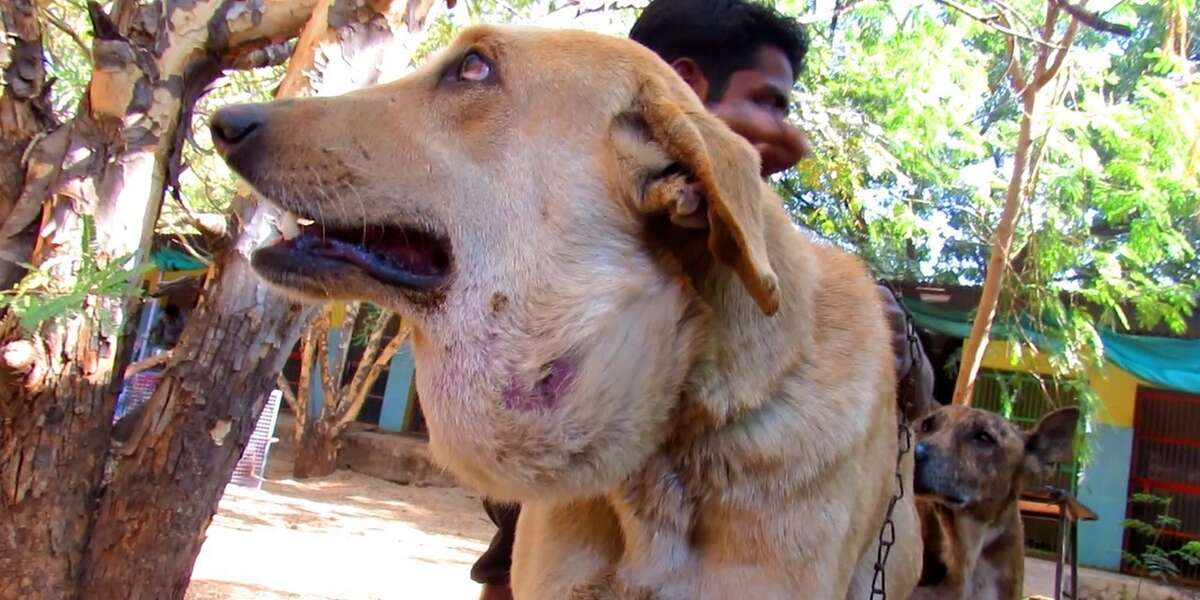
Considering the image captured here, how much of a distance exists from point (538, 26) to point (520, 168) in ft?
1.34

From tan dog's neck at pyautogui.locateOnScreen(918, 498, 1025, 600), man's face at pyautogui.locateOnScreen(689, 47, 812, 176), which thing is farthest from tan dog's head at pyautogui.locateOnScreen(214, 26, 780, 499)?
tan dog's neck at pyautogui.locateOnScreen(918, 498, 1025, 600)

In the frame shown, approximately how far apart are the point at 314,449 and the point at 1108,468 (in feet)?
35.4

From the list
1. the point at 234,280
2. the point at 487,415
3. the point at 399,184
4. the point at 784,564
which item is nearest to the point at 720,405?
the point at 784,564

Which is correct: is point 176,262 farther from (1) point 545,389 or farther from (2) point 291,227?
(1) point 545,389

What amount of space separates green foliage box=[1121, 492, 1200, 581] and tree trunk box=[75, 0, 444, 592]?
32.9 ft

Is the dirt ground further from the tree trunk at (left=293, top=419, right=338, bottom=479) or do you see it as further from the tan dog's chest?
the tan dog's chest

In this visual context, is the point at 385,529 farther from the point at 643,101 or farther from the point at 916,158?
the point at 643,101

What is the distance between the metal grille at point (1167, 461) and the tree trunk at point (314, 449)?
35.7ft

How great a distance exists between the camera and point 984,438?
20.5 feet

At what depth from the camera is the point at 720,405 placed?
2119 millimetres

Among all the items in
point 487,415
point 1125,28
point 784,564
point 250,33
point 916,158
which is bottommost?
point 784,564

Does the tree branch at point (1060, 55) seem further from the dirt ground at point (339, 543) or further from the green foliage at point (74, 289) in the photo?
the green foliage at point (74, 289)

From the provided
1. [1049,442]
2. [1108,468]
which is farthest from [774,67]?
[1108,468]

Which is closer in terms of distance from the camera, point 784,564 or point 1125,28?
point 784,564
